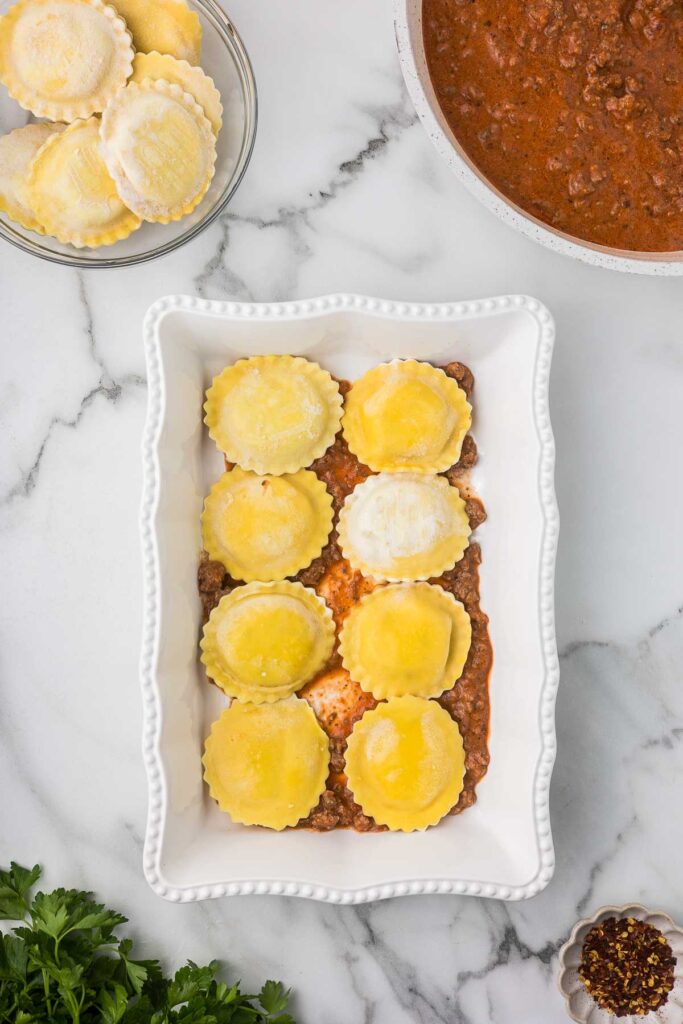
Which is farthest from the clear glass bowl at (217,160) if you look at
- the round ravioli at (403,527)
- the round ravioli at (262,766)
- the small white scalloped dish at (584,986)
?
the small white scalloped dish at (584,986)

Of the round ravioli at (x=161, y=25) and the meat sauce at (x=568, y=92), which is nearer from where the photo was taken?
the meat sauce at (x=568, y=92)

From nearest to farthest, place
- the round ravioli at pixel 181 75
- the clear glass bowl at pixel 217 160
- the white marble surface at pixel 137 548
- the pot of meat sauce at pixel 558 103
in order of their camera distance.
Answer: the pot of meat sauce at pixel 558 103 < the round ravioli at pixel 181 75 < the clear glass bowl at pixel 217 160 < the white marble surface at pixel 137 548

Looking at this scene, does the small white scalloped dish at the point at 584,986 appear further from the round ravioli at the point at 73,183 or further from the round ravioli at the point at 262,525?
the round ravioli at the point at 73,183

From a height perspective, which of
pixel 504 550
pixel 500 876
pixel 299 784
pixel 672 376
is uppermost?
pixel 672 376

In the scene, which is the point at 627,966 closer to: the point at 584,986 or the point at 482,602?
the point at 584,986

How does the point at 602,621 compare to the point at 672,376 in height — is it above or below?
below

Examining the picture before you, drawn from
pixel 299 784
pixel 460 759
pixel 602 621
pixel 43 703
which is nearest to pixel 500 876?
pixel 460 759

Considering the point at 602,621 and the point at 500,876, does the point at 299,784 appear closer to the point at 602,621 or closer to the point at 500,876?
the point at 500,876
